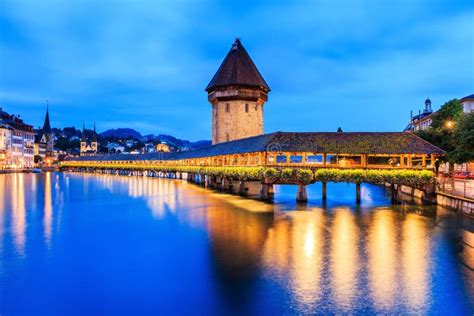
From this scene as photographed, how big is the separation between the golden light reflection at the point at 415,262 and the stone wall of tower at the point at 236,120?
33625mm

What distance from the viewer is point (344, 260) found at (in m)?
13.1

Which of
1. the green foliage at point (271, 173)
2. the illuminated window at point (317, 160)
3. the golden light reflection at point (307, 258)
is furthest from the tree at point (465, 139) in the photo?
the green foliage at point (271, 173)

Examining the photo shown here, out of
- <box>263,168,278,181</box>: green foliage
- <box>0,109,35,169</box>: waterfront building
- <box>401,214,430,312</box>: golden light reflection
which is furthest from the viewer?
<box>0,109,35,169</box>: waterfront building

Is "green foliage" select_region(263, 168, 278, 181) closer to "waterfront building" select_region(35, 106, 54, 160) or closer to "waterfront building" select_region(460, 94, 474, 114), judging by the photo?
"waterfront building" select_region(460, 94, 474, 114)

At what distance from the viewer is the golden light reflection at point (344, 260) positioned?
997cm

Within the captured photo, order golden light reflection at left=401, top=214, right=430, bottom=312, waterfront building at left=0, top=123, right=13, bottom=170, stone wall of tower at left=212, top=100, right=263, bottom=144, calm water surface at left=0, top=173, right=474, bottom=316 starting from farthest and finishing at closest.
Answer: waterfront building at left=0, top=123, right=13, bottom=170 < stone wall of tower at left=212, top=100, right=263, bottom=144 < golden light reflection at left=401, top=214, right=430, bottom=312 < calm water surface at left=0, top=173, right=474, bottom=316

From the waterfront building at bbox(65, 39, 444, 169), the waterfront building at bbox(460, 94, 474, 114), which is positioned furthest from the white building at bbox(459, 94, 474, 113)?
the waterfront building at bbox(65, 39, 444, 169)

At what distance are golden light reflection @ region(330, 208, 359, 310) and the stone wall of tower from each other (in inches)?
1280

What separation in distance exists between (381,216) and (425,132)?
18282mm

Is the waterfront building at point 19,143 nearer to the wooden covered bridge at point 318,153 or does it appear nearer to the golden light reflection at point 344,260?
the wooden covered bridge at point 318,153

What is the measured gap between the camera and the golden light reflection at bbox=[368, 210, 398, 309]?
388 inches

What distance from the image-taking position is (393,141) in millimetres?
27609

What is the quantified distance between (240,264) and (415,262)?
17.2ft

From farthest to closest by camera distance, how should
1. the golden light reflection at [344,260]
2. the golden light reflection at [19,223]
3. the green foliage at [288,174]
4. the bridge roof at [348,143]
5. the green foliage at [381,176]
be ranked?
the bridge roof at [348,143] → the green foliage at [288,174] → the green foliage at [381,176] → the golden light reflection at [19,223] → the golden light reflection at [344,260]
